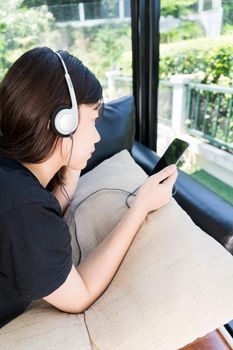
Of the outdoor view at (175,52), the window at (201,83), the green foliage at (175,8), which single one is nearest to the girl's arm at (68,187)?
the outdoor view at (175,52)

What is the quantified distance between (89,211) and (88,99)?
1.19 ft

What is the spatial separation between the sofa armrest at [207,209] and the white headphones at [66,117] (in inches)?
17.1

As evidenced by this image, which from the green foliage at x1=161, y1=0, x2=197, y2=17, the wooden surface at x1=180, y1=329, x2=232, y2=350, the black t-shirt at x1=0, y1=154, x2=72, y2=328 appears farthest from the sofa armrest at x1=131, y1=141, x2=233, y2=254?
the green foliage at x1=161, y1=0, x2=197, y2=17

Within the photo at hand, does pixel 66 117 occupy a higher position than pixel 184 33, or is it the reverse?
pixel 184 33

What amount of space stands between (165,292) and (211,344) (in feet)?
0.97

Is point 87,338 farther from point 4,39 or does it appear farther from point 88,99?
point 4,39

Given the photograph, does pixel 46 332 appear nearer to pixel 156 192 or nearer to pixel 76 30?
pixel 156 192

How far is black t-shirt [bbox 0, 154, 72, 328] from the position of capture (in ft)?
1.64

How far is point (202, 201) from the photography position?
2.72 feet

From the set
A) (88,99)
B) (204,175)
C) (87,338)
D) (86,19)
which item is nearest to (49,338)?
(87,338)

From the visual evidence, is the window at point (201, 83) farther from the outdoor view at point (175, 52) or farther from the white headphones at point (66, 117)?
the white headphones at point (66, 117)

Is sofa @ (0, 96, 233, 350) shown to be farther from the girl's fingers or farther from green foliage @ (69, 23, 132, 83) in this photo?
green foliage @ (69, 23, 132, 83)

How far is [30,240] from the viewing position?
50cm

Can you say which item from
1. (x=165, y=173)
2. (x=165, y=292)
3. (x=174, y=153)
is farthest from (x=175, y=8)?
(x=165, y=292)
